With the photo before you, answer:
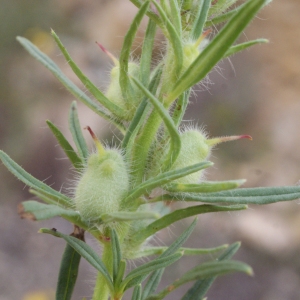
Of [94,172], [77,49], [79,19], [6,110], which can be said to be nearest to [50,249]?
[6,110]

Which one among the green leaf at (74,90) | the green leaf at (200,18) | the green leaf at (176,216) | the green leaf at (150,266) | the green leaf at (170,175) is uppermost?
the green leaf at (200,18)

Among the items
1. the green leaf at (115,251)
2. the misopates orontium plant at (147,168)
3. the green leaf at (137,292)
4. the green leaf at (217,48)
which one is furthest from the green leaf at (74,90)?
the green leaf at (137,292)

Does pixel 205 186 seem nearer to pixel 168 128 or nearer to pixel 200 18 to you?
pixel 168 128

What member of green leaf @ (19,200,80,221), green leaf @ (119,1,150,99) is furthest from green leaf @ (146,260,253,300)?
green leaf @ (119,1,150,99)

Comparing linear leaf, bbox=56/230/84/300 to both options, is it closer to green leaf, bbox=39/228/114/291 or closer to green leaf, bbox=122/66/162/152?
green leaf, bbox=39/228/114/291

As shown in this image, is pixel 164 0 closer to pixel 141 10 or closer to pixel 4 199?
pixel 141 10

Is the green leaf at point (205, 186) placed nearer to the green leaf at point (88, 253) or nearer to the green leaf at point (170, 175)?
the green leaf at point (170, 175)
